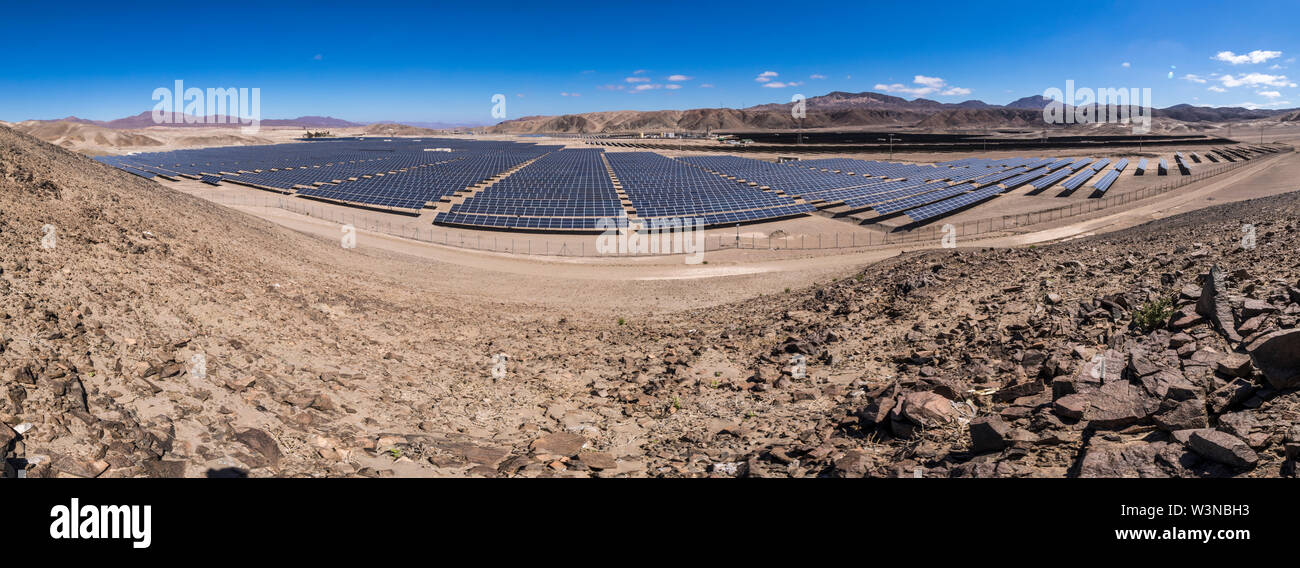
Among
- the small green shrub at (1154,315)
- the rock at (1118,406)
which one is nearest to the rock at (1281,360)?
the rock at (1118,406)

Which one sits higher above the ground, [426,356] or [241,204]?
[241,204]

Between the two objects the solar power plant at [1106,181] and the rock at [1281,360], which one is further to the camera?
the solar power plant at [1106,181]

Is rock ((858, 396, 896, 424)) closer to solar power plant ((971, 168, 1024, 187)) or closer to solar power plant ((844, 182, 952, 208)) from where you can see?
solar power plant ((844, 182, 952, 208))

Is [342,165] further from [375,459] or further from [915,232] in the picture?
[375,459]

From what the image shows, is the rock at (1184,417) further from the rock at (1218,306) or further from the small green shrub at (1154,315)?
the small green shrub at (1154,315)

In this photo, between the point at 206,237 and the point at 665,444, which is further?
the point at 206,237

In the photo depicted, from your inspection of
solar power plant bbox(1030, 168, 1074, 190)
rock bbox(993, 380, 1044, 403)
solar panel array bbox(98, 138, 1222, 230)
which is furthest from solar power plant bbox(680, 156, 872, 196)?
rock bbox(993, 380, 1044, 403)
